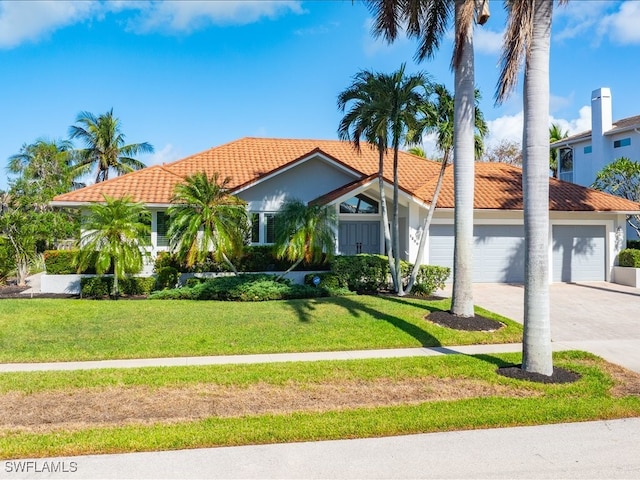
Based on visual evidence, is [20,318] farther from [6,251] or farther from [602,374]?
[602,374]

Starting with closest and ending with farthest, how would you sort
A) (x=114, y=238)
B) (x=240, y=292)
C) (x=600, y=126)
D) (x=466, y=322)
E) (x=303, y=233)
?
(x=466, y=322), (x=114, y=238), (x=240, y=292), (x=303, y=233), (x=600, y=126)

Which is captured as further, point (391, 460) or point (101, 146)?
point (101, 146)

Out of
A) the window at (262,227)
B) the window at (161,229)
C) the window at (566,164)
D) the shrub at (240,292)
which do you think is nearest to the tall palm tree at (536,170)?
the shrub at (240,292)

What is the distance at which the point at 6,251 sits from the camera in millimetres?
18609

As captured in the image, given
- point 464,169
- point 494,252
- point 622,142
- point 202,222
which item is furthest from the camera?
point 622,142

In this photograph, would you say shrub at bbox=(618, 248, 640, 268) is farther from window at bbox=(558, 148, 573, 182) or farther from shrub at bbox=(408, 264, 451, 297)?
window at bbox=(558, 148, 573, 182)

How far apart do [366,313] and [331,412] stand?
5.84 m

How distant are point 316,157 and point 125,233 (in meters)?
7.73

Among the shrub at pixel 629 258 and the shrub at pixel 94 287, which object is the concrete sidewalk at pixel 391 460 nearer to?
the shrub at pixel 94 287

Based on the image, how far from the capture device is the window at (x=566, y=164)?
34969 millimetres

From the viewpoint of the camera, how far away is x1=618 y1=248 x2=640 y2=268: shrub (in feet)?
60.6

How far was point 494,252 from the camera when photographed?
18.9 m

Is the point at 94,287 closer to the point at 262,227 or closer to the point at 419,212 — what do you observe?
the point at 262,227

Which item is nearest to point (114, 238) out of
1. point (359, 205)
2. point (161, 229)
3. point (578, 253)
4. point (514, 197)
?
point (161, 229)
